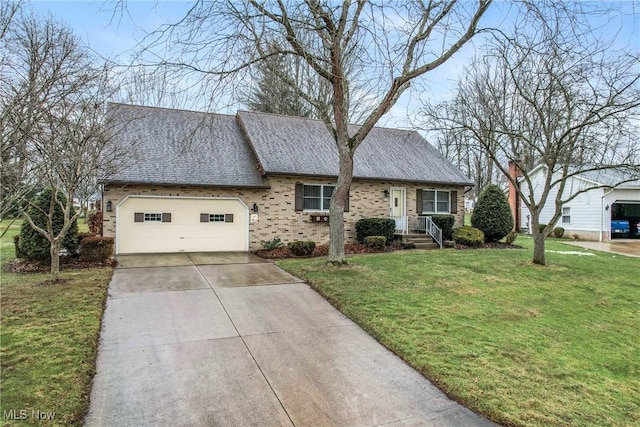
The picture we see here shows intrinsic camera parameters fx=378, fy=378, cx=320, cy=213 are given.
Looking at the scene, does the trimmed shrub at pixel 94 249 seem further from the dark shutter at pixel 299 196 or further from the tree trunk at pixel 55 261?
the dark shutter at pixel 299 196

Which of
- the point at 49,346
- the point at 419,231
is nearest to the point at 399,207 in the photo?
the point at 419,231

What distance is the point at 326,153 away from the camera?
1584cm

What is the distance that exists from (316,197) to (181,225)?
5.08m

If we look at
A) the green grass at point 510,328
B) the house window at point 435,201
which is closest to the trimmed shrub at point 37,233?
the green grass at point 510,328

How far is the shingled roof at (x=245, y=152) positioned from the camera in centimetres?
1291

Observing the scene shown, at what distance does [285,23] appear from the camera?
24.8ft

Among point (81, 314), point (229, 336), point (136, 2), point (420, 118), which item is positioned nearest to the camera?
point (229, 336)

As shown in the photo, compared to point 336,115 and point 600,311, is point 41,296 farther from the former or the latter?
point 600,311

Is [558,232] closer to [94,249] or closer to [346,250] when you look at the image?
[346,250]

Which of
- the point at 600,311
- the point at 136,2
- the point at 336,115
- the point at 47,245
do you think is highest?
the point at 136,2

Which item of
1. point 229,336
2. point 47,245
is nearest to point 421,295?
point 229,336

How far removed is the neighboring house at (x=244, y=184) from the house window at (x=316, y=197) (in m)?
0.04

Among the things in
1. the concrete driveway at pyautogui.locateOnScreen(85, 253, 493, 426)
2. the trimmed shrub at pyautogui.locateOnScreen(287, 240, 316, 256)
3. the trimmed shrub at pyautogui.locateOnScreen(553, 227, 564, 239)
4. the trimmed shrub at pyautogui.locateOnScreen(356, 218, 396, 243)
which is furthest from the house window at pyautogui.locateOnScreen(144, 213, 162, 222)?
the trimmed shrub at pyautogui.locateOnScreen(553, 227, 564, 239)

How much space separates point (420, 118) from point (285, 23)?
19.1 ft
